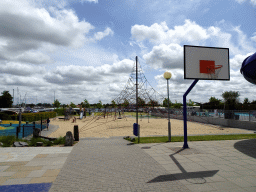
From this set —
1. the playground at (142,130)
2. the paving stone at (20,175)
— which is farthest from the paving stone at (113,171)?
the playground at (142,130)

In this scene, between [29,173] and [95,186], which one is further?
[29,173]

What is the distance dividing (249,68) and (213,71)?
2794mm

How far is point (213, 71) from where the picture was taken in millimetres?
9789

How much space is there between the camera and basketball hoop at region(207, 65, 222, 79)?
9.73 metres

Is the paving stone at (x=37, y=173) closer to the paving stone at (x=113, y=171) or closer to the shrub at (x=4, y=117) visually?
the paving stone at (x=113, y=171)

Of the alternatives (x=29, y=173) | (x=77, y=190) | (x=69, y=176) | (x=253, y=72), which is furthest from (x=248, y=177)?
(x=253, y=72)

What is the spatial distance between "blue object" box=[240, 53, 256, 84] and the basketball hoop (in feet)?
6.83

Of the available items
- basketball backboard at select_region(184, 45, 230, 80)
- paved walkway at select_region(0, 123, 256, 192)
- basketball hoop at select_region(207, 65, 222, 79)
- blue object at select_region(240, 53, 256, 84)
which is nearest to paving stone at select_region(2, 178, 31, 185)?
paved walkway at select_region(0, 123, 256, 192)

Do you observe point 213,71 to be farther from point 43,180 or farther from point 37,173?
point 37,173

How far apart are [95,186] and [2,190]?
2.32 metres

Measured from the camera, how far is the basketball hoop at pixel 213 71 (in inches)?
383

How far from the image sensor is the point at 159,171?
20.3ft

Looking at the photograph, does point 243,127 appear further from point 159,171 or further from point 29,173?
point 29,173

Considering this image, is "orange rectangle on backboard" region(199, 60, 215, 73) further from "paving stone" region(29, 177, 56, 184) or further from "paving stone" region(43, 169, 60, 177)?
"paving stone" region(29, 177, 56, 184)
